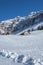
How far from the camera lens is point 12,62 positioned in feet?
29.8

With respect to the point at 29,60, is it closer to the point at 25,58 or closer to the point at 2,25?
the point at 25,58

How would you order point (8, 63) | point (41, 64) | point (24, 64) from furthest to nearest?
point (8, 63)
point (24, 64)
point (41, 64)

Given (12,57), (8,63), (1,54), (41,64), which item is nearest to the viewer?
(41,64)

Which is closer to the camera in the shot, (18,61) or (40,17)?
(18,61)

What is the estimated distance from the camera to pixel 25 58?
29.0 ft

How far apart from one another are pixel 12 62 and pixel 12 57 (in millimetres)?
807

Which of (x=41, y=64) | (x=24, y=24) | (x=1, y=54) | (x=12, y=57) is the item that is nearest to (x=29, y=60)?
(x=41, y=64)

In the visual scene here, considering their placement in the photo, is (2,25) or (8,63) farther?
(2,25)

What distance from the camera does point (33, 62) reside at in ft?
26.3

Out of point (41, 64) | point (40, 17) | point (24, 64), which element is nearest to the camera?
point (41, 64)

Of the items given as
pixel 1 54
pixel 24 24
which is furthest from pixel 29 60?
pixel 24 24

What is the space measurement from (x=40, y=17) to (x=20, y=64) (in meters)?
52.0

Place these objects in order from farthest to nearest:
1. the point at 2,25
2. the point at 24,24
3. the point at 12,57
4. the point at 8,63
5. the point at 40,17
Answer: the point at 2,25
the point at 24,24
the point at 40,17
the point at 12,57
the point at 8,63

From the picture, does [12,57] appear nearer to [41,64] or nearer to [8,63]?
[8,63]
